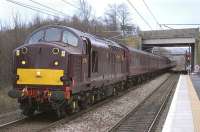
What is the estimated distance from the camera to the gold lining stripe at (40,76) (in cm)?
1454

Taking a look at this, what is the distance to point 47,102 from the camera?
14.8 metres

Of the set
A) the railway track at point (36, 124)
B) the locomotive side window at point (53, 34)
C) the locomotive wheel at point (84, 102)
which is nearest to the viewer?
the railway track at point (36, 124)

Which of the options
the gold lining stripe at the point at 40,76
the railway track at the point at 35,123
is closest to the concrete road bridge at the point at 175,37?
the railway track at the point at 35,123

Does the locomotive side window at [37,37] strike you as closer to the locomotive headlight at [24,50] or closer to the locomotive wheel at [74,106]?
the locomotive headlight at [24,50]

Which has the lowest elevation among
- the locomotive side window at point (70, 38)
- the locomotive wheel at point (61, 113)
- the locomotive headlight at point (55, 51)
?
the locomotive wheel at point (61, 113)

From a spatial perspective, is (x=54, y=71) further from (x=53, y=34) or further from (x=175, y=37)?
(x=175, y=37)

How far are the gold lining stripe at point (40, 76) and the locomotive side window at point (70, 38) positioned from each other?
6.08ft

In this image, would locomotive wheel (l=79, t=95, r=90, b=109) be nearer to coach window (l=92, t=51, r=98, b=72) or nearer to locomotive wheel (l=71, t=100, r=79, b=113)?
locomotive wheel (l=71, t=100, r=79, b=113)

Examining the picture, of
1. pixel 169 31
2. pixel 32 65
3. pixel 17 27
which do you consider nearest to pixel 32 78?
pixel 32 65

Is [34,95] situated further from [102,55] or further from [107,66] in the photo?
[107,66]

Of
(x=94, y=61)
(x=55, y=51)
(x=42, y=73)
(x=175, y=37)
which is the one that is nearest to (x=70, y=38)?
(x=55, y=51)

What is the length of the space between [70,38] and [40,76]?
7.34 feet

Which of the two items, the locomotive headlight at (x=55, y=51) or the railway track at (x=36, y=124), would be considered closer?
the railway track at (x=36, y=124)

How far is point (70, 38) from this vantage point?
16234 mm
